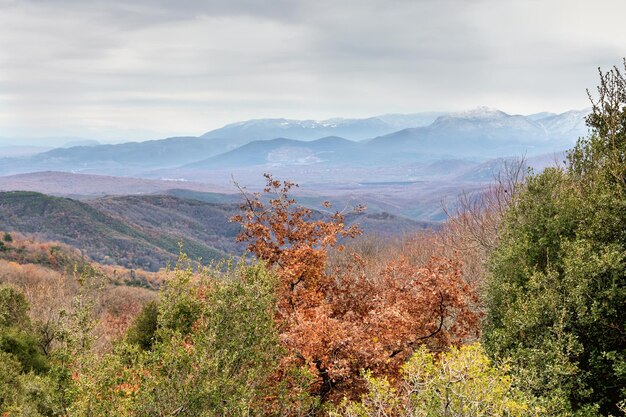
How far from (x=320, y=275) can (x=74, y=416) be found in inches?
429

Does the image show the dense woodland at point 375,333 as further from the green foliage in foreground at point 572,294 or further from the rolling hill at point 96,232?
the rolling hill at point 96,232

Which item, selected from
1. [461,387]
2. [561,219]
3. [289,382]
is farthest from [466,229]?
[461,387]

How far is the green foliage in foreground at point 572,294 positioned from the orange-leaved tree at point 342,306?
2.17m

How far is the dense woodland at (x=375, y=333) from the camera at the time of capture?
1032 cm

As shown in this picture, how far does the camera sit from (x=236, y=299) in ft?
38.7

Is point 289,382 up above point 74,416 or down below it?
below

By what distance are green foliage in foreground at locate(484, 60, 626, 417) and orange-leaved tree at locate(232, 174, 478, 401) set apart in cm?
217

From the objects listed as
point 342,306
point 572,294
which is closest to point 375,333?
point 342,306

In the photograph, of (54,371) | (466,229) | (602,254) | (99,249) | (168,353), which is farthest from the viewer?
(99,249)

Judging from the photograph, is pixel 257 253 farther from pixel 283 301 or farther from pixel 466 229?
pixel 466 229

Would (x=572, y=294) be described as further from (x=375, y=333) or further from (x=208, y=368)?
(x=208, y=368)

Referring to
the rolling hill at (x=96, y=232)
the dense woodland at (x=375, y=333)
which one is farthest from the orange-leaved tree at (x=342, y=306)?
the rolling hill at (x=96, y=232)

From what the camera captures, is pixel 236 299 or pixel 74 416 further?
pixel 236 299

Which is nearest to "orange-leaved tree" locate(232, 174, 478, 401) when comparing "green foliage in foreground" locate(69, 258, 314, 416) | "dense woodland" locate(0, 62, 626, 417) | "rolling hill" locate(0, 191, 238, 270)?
"dense woodland" locate(0, 62, 626, 417)
